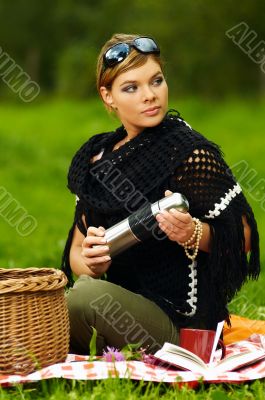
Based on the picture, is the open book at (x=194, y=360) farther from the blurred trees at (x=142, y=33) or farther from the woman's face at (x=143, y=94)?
the blurred trees at (x=142, y=33)

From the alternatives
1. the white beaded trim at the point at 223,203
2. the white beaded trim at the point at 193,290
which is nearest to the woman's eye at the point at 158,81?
the white beaded trim at the point at 223,203

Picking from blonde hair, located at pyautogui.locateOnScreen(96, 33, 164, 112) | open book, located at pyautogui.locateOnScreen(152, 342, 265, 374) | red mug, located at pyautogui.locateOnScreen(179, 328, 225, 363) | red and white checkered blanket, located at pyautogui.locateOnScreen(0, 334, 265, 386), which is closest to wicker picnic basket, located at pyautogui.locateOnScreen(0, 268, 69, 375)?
red and white checkered blanket, located at pyautogui.locateOnScreen(0, 334, 265, 386)

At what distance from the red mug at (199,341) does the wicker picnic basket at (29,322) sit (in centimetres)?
53

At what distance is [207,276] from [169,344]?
1.29 feet

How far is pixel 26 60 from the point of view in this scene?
33.6 meters

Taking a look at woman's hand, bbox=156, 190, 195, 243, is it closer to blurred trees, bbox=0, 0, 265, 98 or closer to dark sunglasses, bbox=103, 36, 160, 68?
dark sunglasses, bbox=103, 36, 160, 68

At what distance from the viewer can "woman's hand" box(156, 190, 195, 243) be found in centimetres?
353

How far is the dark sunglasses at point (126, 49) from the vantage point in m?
3.92

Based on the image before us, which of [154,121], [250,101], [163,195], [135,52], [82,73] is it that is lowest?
[163,195]

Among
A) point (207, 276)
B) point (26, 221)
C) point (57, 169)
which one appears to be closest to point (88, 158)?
point (207, 276)

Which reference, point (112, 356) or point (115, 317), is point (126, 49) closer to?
point (115, 317)

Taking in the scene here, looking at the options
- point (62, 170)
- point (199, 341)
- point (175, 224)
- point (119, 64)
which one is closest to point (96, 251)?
point (175, 224)

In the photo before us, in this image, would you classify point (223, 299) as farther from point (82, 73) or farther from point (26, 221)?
point (82, 73)

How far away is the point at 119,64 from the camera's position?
3947mm
